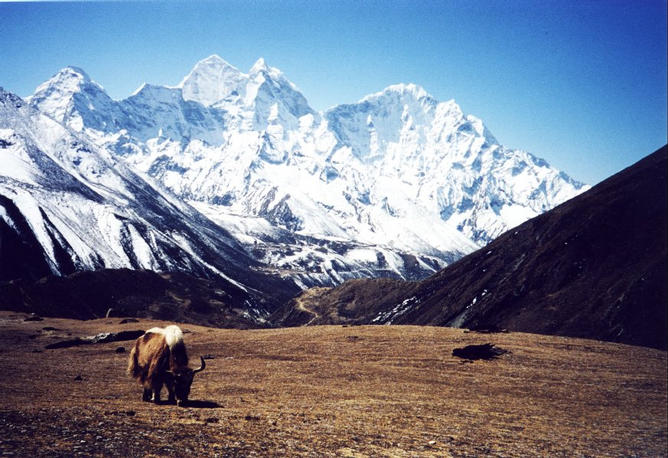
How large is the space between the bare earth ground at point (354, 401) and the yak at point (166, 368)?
0.90 m

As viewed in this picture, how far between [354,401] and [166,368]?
8.35m

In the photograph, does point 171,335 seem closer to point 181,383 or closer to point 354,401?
point 181,383

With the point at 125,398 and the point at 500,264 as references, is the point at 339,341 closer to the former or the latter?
the point at 125,398

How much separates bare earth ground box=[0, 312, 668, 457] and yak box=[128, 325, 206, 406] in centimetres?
90

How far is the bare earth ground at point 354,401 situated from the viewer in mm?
13852

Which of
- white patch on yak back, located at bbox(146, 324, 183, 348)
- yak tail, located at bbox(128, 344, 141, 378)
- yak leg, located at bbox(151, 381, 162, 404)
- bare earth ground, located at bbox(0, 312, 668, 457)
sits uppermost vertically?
white patch on yak back, located at bbox(146, 324, 183, 348)

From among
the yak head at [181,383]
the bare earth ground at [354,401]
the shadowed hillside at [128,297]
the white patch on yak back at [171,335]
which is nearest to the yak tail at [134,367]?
the bare earth ground at [354,401]

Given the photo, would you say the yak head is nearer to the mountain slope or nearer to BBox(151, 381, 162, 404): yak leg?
BBox(151, 381, 162, 404): yak leg

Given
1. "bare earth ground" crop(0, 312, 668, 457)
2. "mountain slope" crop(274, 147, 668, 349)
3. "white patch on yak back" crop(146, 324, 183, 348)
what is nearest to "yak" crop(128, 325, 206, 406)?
"white patch on yak back" crop(146, 324, 183, 348)

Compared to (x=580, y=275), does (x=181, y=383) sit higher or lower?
higher

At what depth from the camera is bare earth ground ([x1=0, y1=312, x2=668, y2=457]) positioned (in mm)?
13852

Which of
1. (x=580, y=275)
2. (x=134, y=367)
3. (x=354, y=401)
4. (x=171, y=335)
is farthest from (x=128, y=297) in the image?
(x=354, y=401)

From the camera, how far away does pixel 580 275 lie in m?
81.3

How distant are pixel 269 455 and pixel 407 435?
5.39 metres
